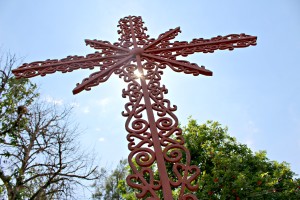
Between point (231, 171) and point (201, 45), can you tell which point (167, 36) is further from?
point (231, 171)

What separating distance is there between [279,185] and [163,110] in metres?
8.59

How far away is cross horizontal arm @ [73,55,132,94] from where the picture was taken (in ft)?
10.5

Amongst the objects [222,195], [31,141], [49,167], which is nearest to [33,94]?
[31,141]

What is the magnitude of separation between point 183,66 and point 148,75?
0.51m

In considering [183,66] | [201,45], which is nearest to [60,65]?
[183,66]

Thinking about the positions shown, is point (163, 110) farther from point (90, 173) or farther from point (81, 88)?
point (90, 173)

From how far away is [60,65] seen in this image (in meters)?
3.59

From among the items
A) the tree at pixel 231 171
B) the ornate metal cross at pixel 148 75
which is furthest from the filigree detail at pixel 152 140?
the tree at pixel 231 171

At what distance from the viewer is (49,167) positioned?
8.47 meters

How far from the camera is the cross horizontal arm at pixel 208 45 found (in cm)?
382

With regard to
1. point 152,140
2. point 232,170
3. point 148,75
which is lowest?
point 152,140

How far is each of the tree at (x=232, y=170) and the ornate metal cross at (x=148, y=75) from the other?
6.03 m

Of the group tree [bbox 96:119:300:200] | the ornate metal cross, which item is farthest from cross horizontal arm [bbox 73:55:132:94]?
tree [bbox 96:119:300:200]

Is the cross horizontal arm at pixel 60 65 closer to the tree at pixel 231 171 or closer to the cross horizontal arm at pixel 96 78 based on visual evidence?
the cross horizontal arm at pixel 96 78
